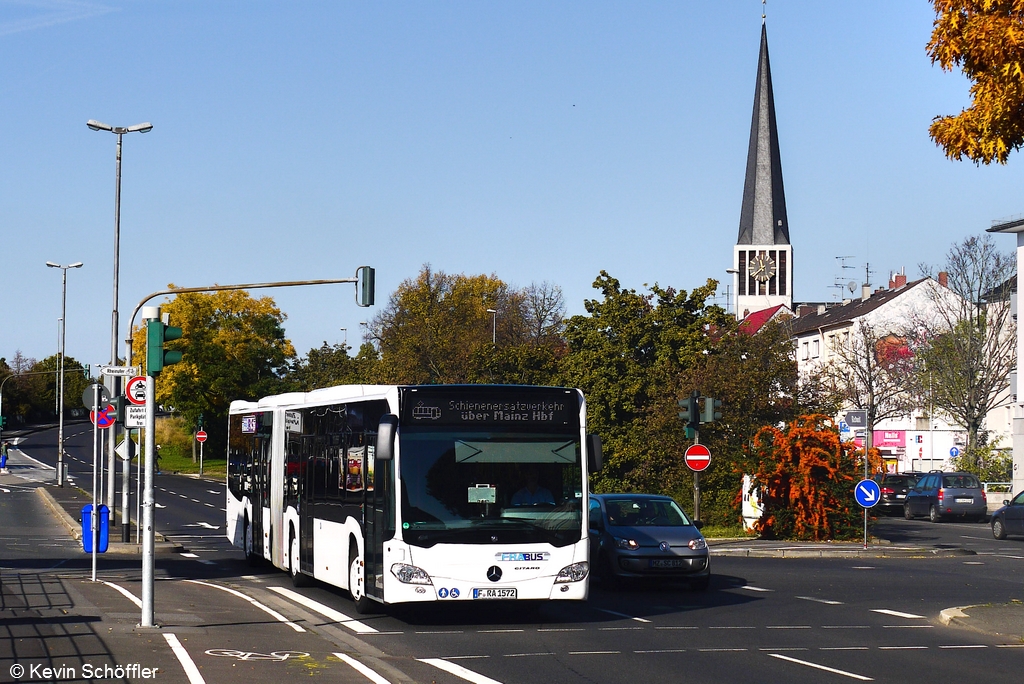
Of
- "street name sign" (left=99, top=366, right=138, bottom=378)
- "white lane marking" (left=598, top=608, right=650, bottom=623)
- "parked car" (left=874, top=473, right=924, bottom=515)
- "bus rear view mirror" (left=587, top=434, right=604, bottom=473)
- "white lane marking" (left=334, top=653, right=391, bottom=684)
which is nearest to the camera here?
"white lane marking" (left=334, top=653, right=391, bottom=684)

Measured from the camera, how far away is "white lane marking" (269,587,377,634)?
15.0 metres

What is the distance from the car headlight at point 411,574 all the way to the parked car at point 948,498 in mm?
A: 34759

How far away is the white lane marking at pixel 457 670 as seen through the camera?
11.2m

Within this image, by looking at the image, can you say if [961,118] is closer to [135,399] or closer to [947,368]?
[135,399]

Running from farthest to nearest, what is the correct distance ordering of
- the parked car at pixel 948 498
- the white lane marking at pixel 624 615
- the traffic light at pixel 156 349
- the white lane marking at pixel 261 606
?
the parked car at pixel 948 498 → the white lane marking at pixel 624 615 → the white lane marking at pixel 261 606 → the traffic light at pixel 156 349

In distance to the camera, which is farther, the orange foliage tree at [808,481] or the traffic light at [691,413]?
the orange foliage tree at [808,481]

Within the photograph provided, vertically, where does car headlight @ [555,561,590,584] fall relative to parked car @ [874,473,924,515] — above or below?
above

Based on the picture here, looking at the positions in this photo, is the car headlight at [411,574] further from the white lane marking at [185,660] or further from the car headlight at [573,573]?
the white lane marking at [185,660]

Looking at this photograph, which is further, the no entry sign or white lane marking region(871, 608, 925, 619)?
the no entry sign

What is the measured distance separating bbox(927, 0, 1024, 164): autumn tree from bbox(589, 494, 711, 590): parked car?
7.71 m

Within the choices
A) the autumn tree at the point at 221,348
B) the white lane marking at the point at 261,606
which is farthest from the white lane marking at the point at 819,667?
the autumn tree at the point at 221,348

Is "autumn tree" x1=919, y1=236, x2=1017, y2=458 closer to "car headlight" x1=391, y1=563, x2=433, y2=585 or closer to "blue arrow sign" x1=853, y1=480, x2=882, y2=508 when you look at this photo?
"blue arrow sign" x1=853, y1=480, x2=882, y2=508

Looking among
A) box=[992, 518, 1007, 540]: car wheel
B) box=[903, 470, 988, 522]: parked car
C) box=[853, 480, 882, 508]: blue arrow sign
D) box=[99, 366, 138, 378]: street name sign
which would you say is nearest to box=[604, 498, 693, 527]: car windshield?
box=[853, 480, 882, 508]: blue arrow sign

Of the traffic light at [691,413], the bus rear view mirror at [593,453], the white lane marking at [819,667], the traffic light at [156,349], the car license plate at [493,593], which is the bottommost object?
the white lane marking at [819,667]
